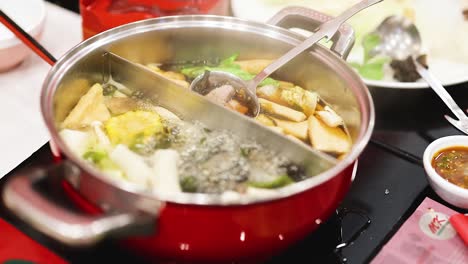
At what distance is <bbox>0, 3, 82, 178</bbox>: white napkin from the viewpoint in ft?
6.03

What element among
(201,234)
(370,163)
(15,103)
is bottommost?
(15,103)

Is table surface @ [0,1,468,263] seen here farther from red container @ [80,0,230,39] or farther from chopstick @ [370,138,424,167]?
red container @ [80,0,230,39]

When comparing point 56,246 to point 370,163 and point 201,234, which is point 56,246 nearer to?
point 201,234

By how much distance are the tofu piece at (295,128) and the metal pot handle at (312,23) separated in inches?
9.9

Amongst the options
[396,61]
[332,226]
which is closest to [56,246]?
[332,226]

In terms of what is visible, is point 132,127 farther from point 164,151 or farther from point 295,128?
point 295,128

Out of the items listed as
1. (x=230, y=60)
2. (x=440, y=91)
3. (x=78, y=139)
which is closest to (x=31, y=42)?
(x=78, y=139)

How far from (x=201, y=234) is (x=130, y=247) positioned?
0.76ft

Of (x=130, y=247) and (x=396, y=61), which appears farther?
(x=396, y=61)

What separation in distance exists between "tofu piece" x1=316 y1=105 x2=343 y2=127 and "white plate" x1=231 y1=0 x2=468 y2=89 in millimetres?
552

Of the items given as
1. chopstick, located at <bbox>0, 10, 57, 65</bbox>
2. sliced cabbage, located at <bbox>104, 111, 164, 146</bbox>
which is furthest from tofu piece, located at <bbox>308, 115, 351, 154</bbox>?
chopstick, located at <bbox>0, 10, 57, 65</bbox>

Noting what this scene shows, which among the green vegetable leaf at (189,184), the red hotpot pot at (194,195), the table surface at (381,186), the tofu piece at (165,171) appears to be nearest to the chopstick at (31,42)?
the red hotpot pot at (194,195)

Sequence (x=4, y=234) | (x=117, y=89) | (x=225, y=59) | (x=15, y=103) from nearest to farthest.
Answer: (x=4, y=234)
(x=117, y=89)
(x=225, y=59)
(x=15, y=103)

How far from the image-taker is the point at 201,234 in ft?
3.88
